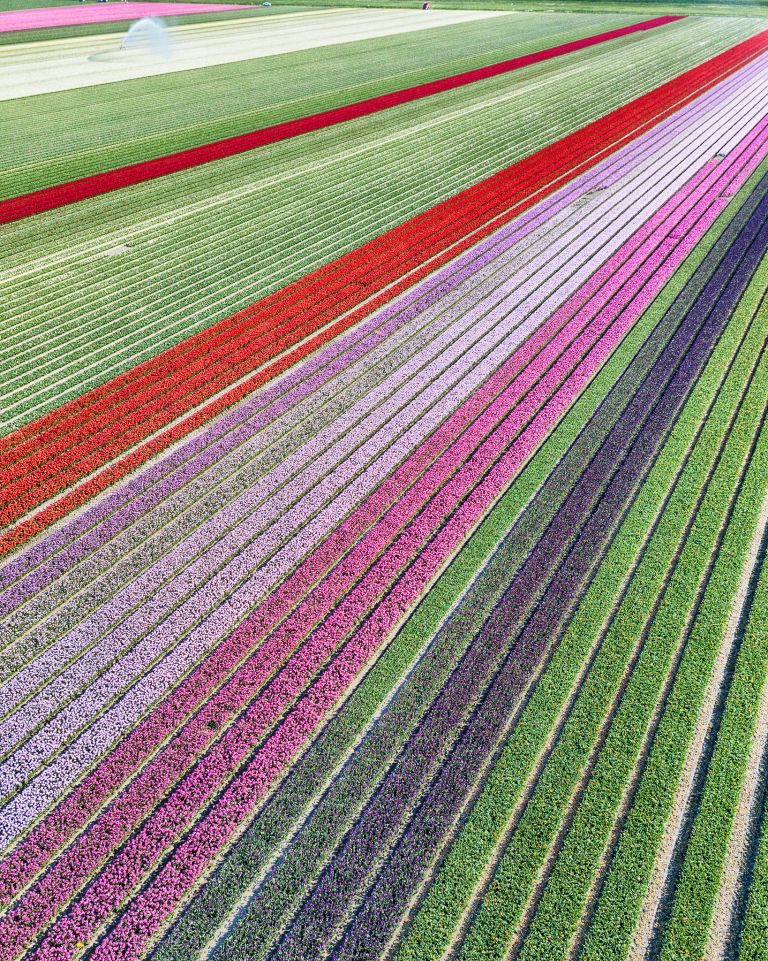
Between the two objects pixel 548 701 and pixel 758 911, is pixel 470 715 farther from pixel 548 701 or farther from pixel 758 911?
pixel 758 911

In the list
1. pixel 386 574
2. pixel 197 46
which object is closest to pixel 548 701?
pixel 386 574

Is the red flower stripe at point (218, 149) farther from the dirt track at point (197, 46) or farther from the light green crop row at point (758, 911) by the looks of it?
the light green crop row at point (758, 911)

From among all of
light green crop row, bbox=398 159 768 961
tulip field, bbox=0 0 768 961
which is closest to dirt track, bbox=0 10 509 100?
tulip field, bbox=0 0 768 961

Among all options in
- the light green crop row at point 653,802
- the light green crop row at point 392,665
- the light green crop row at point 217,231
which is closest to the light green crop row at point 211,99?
the light green crop row at point 217,231

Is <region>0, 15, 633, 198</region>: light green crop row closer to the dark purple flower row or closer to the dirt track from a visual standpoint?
the dirt track

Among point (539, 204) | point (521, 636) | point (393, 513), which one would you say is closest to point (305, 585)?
point (393, 513)

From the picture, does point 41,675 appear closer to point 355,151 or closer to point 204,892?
point 204,892

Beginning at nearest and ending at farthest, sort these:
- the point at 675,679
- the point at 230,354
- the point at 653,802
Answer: the point at 653,802 < the point at 675,679 < the point at 230,354
